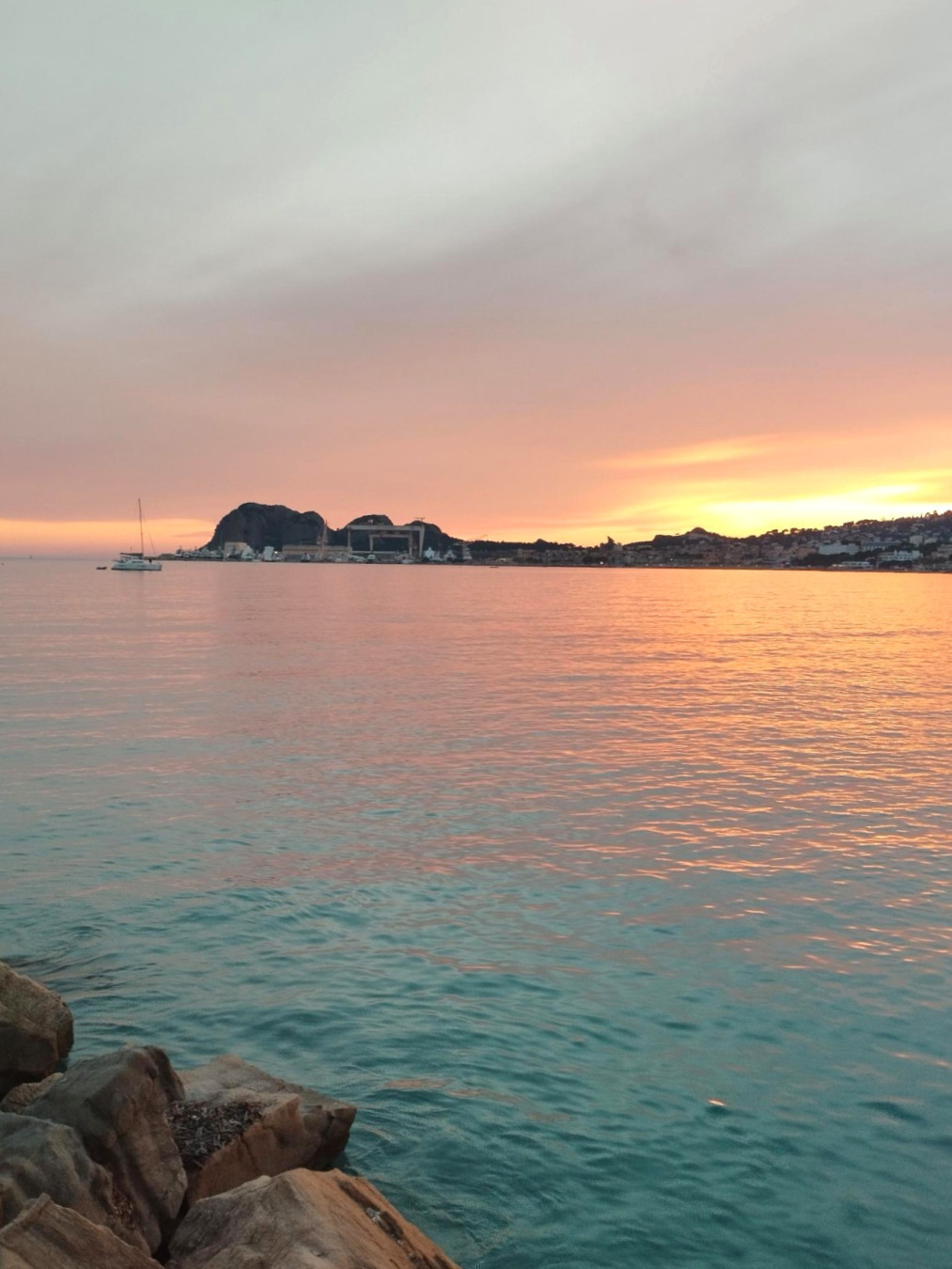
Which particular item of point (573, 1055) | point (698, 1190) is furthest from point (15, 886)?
point (698, 1190)

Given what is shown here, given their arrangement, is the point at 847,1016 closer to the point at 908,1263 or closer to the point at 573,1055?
the point at 573,1055

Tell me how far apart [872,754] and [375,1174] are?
1030 inches

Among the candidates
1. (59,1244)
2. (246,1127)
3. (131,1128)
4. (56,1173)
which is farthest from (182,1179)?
(59,1244)

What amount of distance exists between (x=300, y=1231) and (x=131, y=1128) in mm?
1896

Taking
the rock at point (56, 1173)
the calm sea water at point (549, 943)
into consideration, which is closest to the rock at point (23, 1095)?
the rock at point (56, 1173)

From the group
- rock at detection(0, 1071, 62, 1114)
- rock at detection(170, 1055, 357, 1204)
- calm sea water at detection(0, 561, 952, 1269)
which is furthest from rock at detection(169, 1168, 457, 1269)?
rock at detection(0, 1071, 62, 1114)

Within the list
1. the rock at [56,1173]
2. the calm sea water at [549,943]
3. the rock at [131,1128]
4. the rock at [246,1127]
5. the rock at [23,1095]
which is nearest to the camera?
the rock at [56,1173]

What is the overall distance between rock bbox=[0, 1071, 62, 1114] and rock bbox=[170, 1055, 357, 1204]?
115 cm

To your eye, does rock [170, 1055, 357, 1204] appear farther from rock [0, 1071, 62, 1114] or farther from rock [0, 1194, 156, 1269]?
Answer: rock [0, 1194, 156, 1269]

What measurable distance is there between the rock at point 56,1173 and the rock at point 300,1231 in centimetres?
53

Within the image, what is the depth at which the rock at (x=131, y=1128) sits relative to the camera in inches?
285

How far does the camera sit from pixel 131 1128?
7.47 meters

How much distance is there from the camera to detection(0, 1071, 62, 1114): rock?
354 inches

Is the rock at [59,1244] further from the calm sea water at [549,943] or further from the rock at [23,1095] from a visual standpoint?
the calm sea water at [549,943]
